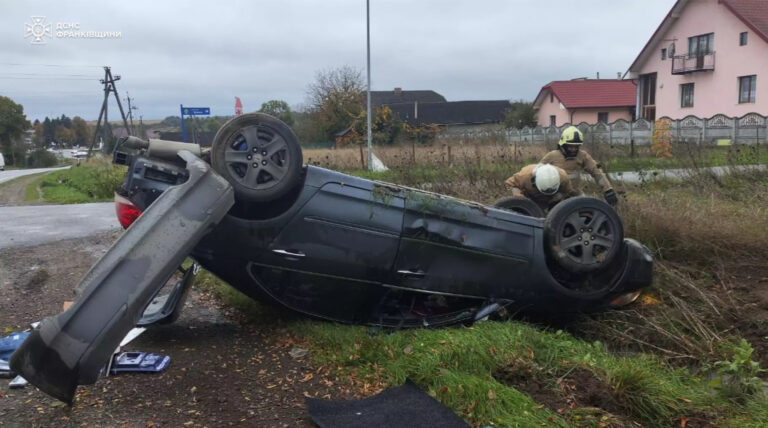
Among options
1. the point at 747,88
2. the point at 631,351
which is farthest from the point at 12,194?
the point at 747,88

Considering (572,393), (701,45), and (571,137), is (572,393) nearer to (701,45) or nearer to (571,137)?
(571,137)

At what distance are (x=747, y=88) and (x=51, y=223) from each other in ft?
118

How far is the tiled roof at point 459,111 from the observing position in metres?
59.9

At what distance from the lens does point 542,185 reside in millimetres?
5965

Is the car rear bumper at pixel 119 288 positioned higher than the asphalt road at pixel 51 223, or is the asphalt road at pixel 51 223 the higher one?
the car rear bumper at pixel 119 288

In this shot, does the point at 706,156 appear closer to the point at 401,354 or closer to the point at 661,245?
the point at 661,245

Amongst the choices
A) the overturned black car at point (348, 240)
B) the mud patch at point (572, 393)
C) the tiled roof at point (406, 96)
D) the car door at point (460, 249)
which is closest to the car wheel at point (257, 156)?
the overturned black car at point (348, 240)

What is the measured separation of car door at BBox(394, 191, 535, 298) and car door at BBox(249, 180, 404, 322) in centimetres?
12

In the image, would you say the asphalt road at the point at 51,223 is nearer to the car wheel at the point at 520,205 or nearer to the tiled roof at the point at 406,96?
the car wheel at the point at 520,205

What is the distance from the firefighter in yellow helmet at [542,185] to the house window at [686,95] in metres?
37.0

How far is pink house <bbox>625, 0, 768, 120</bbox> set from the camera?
33188 millimetres

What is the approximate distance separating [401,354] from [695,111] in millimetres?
39593

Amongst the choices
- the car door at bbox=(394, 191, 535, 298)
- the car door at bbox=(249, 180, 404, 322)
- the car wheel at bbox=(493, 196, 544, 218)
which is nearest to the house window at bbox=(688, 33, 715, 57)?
the car wheel at bbox=(493, 196, 544, 218)

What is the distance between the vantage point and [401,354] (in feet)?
12.8
